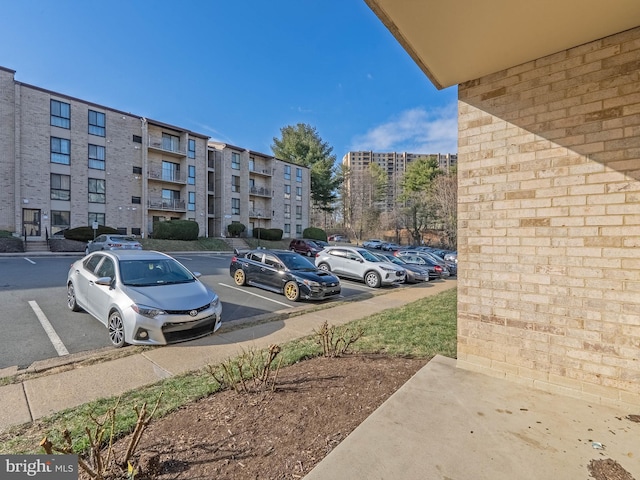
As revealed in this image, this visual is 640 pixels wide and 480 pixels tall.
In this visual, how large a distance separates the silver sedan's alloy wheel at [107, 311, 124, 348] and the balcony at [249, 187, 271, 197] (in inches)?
1332

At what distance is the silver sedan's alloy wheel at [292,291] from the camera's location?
867cm

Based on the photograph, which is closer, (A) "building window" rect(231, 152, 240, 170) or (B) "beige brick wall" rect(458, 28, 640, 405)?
(B) "beige brick wall" rect(458, 28, 640, 405)

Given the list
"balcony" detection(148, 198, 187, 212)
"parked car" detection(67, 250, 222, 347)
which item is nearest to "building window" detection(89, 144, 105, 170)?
"balcony" detection(148, 198, 187, 212)

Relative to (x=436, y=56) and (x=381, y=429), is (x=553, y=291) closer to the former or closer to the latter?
(x=381, y=429)

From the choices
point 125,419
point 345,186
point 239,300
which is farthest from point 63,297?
point 345,186

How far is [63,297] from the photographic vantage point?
739 cm

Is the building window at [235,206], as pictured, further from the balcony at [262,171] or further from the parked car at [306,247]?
the parked car at [306,247]

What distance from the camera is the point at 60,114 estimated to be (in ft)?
77.4

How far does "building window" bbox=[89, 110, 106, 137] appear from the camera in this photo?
82.7 ft

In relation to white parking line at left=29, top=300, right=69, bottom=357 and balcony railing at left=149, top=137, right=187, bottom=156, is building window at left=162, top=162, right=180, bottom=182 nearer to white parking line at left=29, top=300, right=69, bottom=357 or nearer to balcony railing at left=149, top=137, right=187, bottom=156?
balcony railing at left=149, top=137, right=187, bottom=156

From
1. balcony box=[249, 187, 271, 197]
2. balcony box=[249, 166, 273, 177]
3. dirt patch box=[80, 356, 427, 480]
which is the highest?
balcony box=[249, 166, 273, 177]

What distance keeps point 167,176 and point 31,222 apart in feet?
36.7

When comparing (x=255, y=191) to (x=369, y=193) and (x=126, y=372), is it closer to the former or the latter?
(x=369, y=193)

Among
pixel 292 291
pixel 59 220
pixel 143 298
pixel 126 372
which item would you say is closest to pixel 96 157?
pixel 59 220
